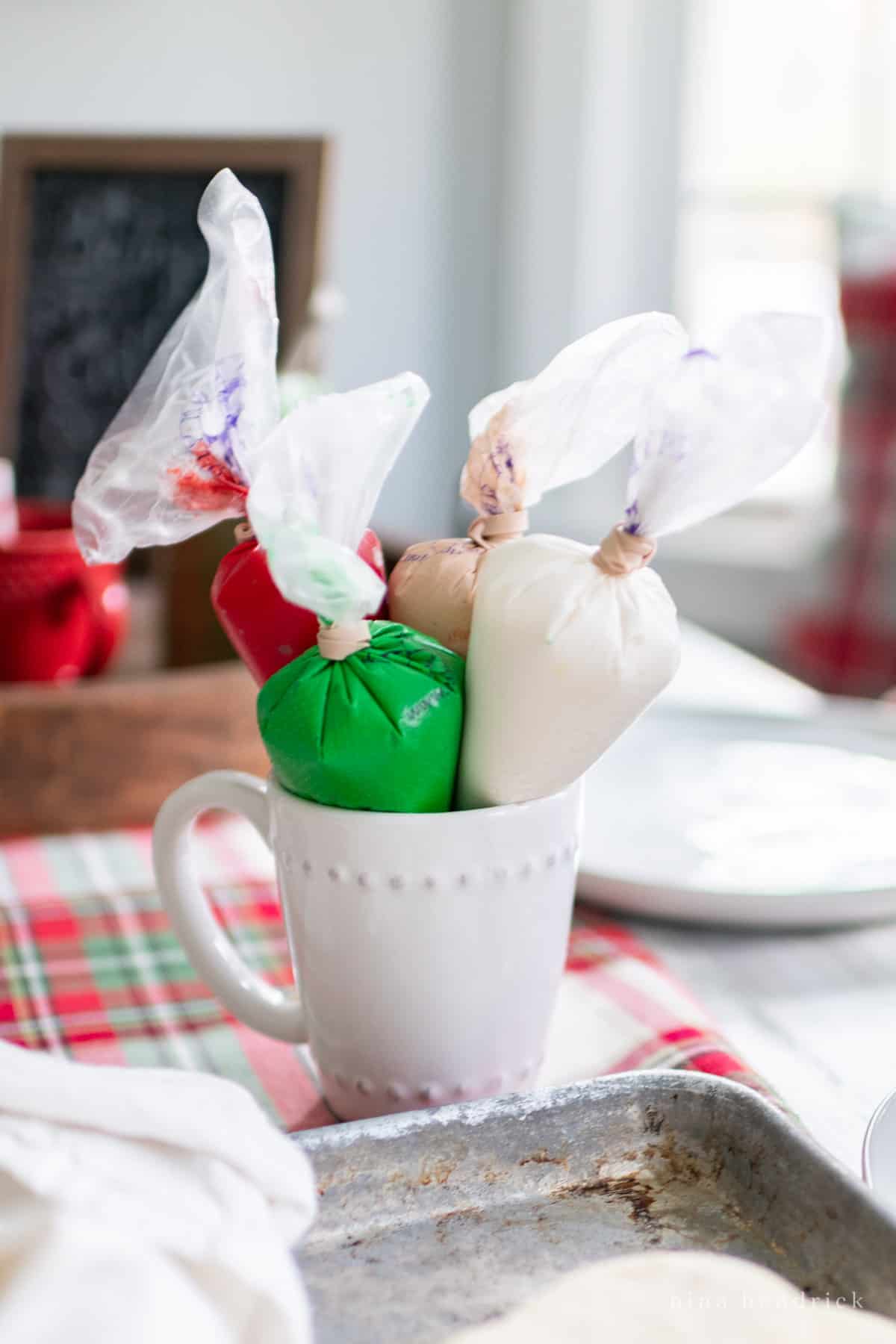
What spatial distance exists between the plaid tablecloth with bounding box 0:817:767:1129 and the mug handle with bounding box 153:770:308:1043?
0.03 metres

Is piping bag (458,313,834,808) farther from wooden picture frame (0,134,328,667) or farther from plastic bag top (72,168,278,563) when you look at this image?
wooden picture frame (0,134,328,667)

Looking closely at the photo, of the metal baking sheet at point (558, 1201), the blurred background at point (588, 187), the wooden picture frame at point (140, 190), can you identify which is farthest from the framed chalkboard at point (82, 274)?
the metal baking sheet at point (558, 1201)

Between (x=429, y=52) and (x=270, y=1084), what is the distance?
2011mm

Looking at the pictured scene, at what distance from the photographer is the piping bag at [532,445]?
366mm

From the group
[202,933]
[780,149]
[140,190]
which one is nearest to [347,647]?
[202,933]

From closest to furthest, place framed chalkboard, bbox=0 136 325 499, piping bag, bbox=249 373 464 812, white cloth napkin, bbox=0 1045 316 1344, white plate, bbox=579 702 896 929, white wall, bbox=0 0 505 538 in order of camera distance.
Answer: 1. white cloth napkin, bbox=0 1045 316 1344
2. piping bag, bbox=249 373 464 812
3. white plate, bbox=579 702 896 929
4. framed chalkboard, bbox=0 136 325 499
5. white wall, bbox=0 0 505 538

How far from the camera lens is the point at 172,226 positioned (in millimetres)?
1224

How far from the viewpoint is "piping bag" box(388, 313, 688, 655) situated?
0.37 metres

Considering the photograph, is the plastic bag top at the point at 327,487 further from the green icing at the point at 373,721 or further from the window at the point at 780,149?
the window at the point at 780,149

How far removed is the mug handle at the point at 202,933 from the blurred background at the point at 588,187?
156cm

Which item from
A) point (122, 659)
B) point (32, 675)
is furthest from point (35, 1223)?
point (122, 659)

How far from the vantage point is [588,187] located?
Result: 211cm

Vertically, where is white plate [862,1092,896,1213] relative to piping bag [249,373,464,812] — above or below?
below

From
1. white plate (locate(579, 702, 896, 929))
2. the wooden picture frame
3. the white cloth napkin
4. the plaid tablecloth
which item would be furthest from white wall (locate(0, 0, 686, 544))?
the white cloth napkin
